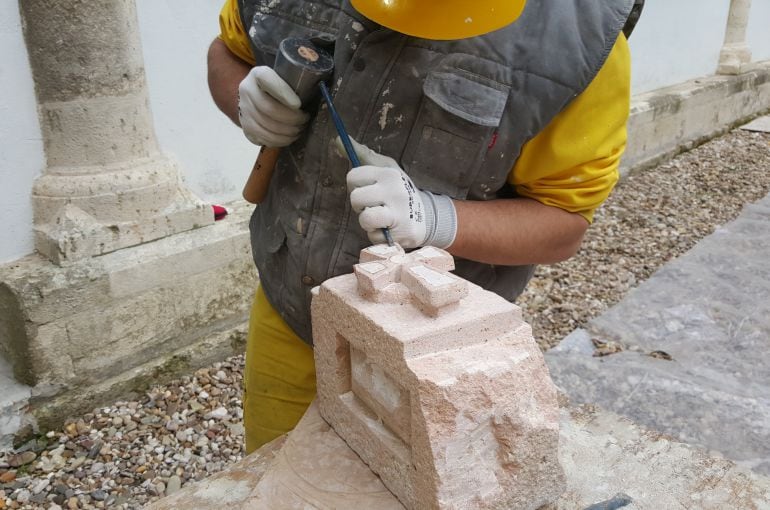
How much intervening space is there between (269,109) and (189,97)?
1.89m

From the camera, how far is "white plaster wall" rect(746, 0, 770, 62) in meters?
9.11

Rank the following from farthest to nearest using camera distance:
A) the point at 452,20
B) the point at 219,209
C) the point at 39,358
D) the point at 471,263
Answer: the point at 219,209 < the point at 39,358 < the point at 471,263 < the point at 452,20

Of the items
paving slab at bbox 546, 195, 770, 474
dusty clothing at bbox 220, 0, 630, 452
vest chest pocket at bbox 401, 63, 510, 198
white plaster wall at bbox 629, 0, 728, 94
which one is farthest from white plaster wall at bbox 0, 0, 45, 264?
white plaster wall at bbox 629, 0, 728, 94

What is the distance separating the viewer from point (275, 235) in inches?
65.8

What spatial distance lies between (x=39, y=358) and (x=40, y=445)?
39 centimetres

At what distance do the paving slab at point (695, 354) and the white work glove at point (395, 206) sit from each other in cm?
163

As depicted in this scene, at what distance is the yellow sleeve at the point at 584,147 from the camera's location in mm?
1437

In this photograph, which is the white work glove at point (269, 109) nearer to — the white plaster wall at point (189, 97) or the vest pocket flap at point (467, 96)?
the vest pocket flap at point (467, 96)

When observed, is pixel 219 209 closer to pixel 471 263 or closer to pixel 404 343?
pixel 471 263

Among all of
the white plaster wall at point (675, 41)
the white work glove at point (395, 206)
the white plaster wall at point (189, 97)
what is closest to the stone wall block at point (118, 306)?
the white plaster wall at point (189, 97)

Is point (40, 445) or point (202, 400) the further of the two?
point (202, 400)

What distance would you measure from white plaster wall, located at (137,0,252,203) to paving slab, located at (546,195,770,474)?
193 cm

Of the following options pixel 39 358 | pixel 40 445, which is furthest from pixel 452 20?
pixel 40 445

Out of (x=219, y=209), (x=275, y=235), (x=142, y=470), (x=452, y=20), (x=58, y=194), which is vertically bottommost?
(x=142, y=470)
